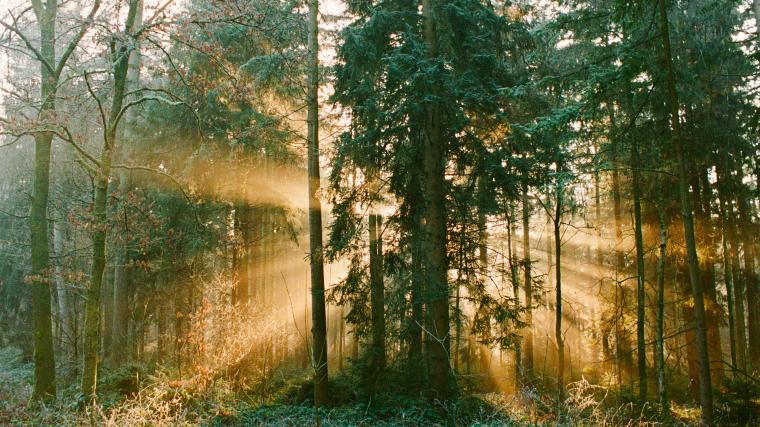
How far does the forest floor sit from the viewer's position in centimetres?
661

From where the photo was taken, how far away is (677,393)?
14.5 meters

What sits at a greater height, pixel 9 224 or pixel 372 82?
pixel 372 82

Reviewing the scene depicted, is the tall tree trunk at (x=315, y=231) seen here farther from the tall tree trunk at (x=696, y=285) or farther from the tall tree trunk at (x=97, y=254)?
the tall tree trunk at (x=696, y=285)

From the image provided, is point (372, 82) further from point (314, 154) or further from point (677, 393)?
point (677, 393)

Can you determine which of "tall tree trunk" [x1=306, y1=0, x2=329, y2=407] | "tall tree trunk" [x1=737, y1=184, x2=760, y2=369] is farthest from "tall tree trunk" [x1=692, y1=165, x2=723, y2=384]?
"tall tree trunk" [x1=306, y1=0, x2=329, y2=407]

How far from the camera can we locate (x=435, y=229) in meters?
9.73

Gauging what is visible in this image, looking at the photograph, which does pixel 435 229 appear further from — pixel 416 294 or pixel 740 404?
pixel 740 404

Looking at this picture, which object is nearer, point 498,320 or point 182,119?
point 498,320

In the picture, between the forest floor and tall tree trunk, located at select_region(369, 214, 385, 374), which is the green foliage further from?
tall tree trunk, located at select_region(369, 214, 385, 374)

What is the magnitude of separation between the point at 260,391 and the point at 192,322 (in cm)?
339

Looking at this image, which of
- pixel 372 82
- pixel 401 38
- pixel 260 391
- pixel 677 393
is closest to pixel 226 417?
pixel 260 391

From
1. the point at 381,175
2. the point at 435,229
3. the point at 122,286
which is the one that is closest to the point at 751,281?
the point at 435,229

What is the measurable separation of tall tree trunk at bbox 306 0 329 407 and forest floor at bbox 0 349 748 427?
41.5 inches

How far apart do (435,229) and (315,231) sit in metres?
3.05
